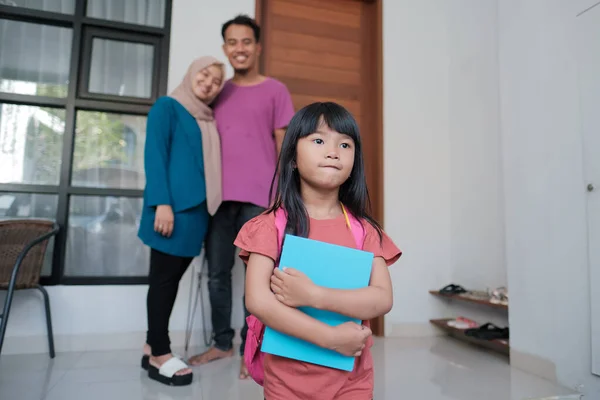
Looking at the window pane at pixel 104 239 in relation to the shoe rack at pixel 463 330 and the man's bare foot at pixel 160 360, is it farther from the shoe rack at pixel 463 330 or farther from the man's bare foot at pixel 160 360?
the shoe rack at pixel 463 330

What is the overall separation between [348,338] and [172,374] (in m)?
1.09

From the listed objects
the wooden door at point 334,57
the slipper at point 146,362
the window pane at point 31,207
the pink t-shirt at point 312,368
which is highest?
the wooden door at point 334,57

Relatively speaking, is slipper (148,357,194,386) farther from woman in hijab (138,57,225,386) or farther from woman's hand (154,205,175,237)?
woman's hand (154,205,175,237)

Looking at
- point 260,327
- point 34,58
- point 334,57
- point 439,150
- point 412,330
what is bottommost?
point 412,330

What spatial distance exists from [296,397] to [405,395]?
0.90 meters

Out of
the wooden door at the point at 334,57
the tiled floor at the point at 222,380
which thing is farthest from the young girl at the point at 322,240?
the wooden door at the point at 334,57

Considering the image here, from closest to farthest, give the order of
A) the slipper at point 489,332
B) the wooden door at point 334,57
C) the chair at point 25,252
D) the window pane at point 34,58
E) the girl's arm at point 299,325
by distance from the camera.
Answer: the girl's arm at point 299,325
the chair at point 25,252
the slipper at point 489,332
the window pane at point 34,58
the wooden door at point 334,57

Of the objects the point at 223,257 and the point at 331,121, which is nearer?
the point at 331,121

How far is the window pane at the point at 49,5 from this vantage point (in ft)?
6.96

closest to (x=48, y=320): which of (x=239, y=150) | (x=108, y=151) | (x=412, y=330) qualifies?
(x=108, y=151)

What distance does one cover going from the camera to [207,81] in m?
1.66

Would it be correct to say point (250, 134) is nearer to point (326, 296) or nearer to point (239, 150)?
point (239, 150)

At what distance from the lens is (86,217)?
7.09 ft

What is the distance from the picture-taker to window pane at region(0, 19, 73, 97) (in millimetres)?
2115
